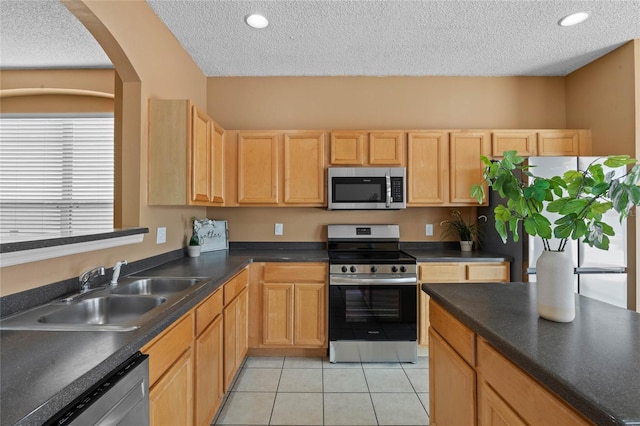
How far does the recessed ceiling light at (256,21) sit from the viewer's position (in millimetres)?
2418

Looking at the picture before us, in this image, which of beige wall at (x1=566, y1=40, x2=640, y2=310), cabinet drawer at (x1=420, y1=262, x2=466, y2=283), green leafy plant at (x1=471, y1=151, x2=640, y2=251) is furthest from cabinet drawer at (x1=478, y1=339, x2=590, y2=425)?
beige wall at (x1=566, y1=40, x2=640, y2=310)

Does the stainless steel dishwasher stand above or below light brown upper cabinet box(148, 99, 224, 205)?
below

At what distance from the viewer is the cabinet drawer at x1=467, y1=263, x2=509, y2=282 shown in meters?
2.85

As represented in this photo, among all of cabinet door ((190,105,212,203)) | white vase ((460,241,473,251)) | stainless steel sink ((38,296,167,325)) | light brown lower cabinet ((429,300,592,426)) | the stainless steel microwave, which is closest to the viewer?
light brown lower cabinet ((429,300,592,426))

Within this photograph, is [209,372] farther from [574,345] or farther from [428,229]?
[428,229]

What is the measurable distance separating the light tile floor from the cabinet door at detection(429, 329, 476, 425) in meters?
0.55

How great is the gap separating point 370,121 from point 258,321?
2.39 meters

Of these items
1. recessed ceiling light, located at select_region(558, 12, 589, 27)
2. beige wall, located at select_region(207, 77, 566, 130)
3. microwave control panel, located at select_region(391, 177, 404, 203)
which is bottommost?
microwave control panel, located at select_region(391, 177, 404, 203)

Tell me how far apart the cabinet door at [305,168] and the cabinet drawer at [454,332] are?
1.75m

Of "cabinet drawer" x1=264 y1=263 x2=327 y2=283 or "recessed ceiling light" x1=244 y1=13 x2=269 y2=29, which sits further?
"cabinet drawer" x1=264 y1=263 x2=327 y2=283

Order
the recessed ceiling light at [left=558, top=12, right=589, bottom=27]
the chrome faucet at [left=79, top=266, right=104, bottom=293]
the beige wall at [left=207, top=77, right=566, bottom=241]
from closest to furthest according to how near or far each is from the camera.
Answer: the chrome faucet at [left=79, top=266, right=104, bottom=293] → the recessed ceiling light at [left=558, top=12, right=589, bottom=27] → the beige wall at [left=207, top=77, right=566, bottom=241]

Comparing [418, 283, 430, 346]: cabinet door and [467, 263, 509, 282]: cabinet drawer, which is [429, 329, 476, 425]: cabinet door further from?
[467, 263, 509, 282]: cabinet drawer

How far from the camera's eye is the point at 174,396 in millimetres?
1351

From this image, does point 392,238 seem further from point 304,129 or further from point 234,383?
point 234,383
